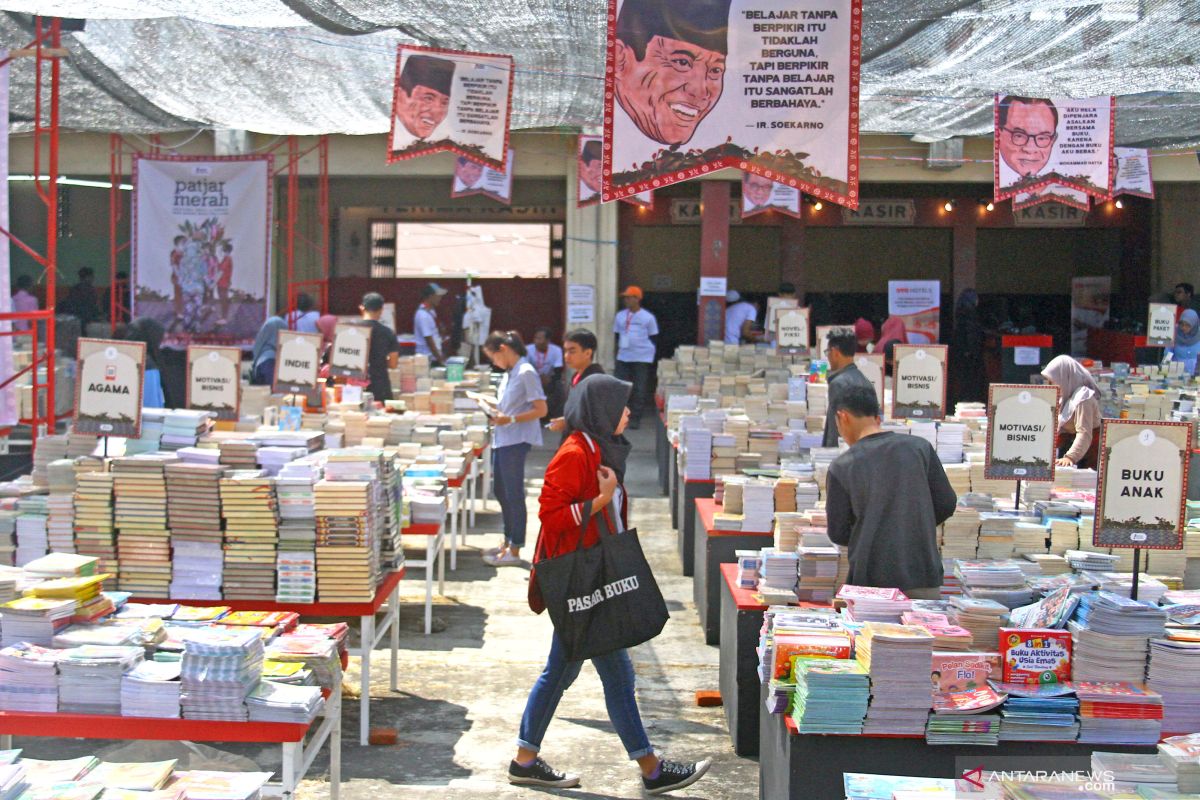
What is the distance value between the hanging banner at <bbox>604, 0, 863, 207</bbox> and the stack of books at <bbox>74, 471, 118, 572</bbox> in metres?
2.79

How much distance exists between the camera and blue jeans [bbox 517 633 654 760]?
5633 mm

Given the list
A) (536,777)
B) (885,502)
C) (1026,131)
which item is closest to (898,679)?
(885,502)

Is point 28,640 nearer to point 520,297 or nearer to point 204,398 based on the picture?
point 204,398

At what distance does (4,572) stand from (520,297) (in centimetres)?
1746

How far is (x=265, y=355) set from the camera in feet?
43.2

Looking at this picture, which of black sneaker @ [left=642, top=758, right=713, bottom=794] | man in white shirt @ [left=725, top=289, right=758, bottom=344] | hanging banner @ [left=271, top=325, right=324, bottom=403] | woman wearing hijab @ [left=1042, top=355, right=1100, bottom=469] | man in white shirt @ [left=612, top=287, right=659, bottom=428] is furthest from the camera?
man in white shirt @ [left=725, top=289, right=758, bottom=344]

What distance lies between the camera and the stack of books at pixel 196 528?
6352 mm

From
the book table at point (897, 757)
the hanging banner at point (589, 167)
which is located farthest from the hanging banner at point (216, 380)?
the hanging banner at point (589, 167)

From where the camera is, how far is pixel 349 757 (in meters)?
6.26

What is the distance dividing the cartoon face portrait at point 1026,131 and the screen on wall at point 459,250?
37.9ft

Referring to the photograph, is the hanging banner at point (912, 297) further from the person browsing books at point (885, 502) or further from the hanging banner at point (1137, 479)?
the person browsing books at point (885, 502)

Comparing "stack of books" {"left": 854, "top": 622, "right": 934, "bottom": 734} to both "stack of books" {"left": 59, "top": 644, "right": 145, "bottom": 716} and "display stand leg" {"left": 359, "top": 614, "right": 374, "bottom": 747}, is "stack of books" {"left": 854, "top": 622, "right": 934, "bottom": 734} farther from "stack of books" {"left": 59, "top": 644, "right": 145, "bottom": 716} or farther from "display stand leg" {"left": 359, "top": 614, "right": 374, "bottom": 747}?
"display stand leg" {"left": 359, "top": 614, "right": 374, "bottom": 747}

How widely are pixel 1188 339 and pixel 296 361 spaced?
1243 centimetres

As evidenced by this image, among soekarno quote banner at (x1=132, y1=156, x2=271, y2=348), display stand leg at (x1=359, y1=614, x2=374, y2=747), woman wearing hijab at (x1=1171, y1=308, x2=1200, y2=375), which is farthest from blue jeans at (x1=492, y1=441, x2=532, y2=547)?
woman wearing hijab at (x1=1171, y1=308, x2=1200, y2=375)
